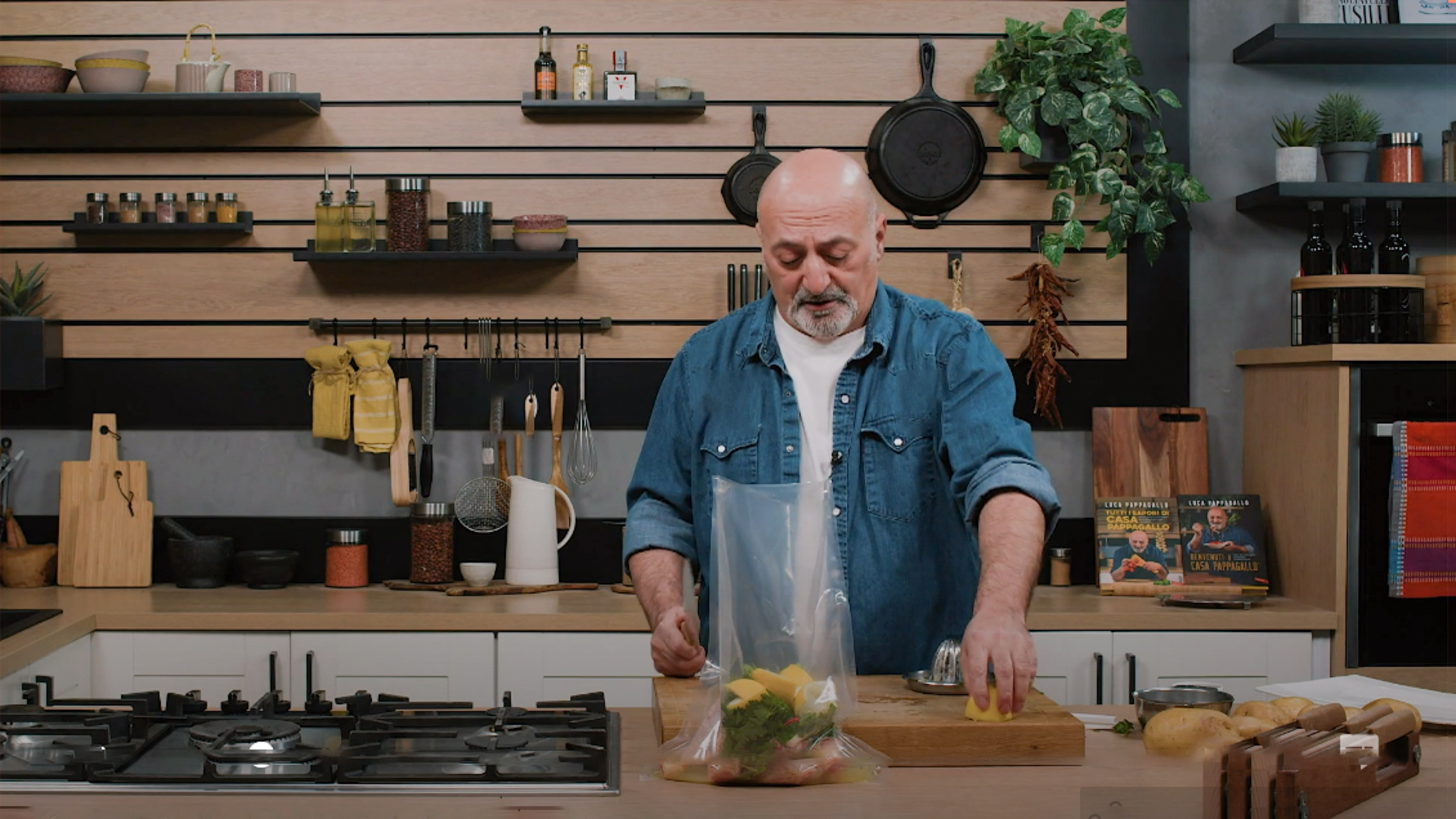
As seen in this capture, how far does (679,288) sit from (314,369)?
106 centimetres

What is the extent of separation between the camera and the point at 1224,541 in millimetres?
3648

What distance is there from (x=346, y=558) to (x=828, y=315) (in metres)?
2.14

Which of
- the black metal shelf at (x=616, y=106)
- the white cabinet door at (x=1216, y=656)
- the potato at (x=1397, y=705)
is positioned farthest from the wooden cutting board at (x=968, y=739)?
the black metal shelf at (x=616, y=106)

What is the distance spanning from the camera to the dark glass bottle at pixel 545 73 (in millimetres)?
3754

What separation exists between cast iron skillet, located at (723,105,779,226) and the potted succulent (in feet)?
6.37

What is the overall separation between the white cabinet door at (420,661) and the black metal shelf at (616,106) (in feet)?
4.78

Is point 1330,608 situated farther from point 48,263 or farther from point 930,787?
point 48,263

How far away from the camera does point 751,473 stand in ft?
7.02

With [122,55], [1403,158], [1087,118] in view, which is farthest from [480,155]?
[1403,158]

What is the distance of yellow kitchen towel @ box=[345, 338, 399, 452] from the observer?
3789 mm

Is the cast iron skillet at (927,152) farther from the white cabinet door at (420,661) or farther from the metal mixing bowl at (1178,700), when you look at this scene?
the metal mixing bowl at (1178,700)

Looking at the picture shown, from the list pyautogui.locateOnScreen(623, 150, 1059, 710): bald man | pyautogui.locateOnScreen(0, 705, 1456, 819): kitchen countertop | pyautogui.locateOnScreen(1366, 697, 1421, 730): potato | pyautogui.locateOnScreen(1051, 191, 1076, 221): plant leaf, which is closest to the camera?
pyautogui.locateOnScreen(0, 705, 1456, 819): kitchen countertop

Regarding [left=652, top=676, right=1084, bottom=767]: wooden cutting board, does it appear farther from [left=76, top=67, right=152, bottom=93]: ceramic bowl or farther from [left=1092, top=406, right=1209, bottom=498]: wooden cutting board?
[left=76, top=67, right=152, bottom=93]: ceramic bowl

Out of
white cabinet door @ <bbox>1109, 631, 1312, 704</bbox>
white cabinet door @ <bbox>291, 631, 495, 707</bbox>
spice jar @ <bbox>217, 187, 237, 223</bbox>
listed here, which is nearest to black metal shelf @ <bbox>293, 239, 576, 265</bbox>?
spice jar @ <bbox>217, 187, 237, 223</bbox>
